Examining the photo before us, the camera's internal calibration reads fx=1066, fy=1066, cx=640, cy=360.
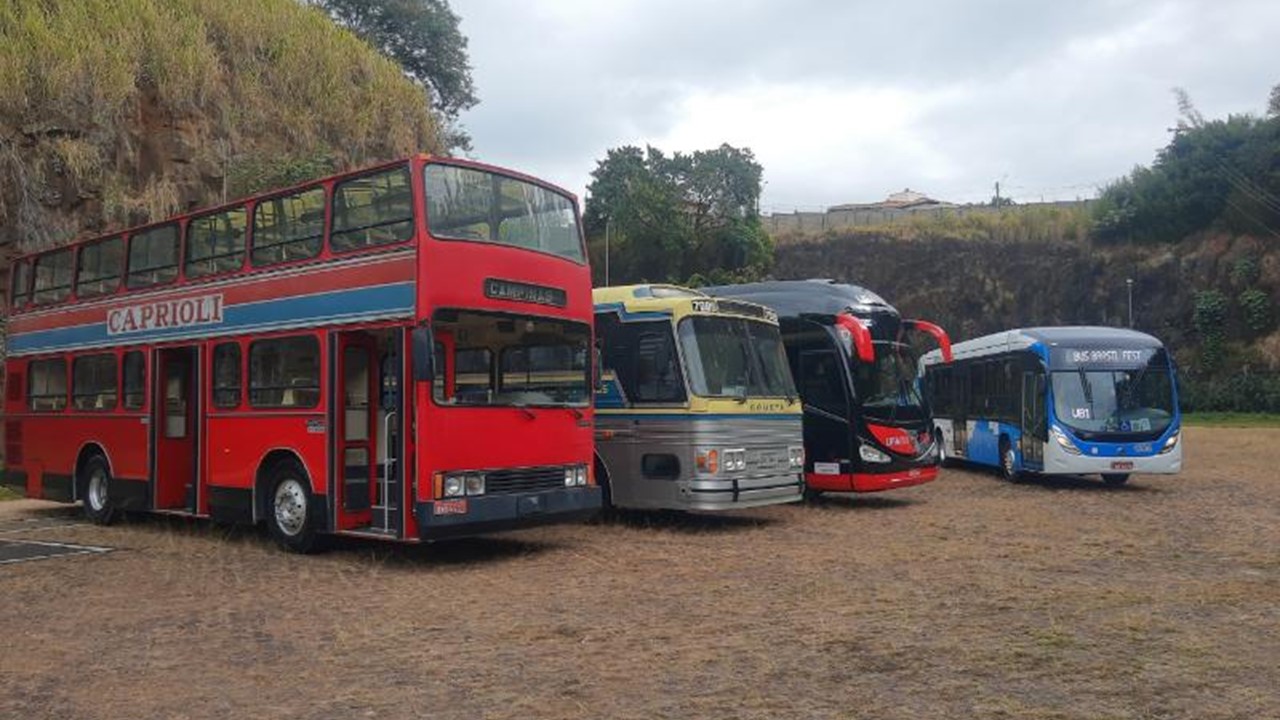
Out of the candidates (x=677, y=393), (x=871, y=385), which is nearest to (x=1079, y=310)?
(x=871, y=385)

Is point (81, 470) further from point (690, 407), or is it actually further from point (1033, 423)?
point (1033, 423)

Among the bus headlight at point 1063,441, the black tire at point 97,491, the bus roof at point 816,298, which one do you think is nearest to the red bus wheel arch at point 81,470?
the black tire at point 97,491

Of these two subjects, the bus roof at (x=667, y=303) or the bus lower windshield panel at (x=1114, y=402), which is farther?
the bus lower windshield panel at (x=1114, y=402)

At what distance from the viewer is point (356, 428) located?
1078cm

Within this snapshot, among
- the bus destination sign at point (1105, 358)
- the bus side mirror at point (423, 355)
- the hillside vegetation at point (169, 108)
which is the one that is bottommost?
the bus side mirror at point (423, 355)

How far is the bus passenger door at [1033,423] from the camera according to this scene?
18.4 metres

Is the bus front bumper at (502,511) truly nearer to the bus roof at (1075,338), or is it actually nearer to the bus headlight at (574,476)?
the bus headlight at (574,476)

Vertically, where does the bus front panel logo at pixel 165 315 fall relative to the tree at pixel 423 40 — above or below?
below

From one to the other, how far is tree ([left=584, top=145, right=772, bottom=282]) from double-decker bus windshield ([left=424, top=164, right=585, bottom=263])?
153 ft

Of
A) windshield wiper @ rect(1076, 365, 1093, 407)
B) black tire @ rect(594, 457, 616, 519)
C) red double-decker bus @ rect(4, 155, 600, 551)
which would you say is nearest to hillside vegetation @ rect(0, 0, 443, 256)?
red double-decker bus @ rect(4, 155, 600, 551)

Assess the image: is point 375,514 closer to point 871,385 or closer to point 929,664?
point 929,664

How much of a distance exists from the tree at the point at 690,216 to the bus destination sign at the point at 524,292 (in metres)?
47.1

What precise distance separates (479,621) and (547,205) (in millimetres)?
5045

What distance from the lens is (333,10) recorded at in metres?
48.6
